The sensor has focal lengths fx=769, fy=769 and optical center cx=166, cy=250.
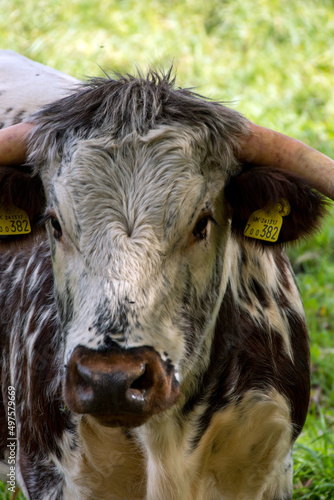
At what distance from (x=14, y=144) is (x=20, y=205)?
0.87ft

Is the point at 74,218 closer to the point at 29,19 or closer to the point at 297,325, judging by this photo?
the point at 297,325

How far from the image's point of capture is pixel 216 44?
30.9ft

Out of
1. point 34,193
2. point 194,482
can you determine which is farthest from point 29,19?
point 194,482

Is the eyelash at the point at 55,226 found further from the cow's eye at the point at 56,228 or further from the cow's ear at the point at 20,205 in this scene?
the cow's ear at the point at 20,205

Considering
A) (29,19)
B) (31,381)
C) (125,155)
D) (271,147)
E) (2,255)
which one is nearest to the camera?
(125,155)

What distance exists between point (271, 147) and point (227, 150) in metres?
0.18

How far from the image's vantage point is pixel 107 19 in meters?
9.45

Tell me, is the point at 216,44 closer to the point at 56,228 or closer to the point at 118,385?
the point at 56,228

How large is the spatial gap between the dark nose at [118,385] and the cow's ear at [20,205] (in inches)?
36.9

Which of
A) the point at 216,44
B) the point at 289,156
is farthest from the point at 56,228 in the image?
the point at 216,44

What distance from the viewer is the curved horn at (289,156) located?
2.98 meters

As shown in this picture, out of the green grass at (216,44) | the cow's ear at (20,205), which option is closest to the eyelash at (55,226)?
the cow's ear at (20,205)

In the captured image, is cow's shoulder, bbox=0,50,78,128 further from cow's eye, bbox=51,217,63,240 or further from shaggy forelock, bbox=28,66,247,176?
cow's eye, bbox=51,217,63,240

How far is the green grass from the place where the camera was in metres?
8.55
